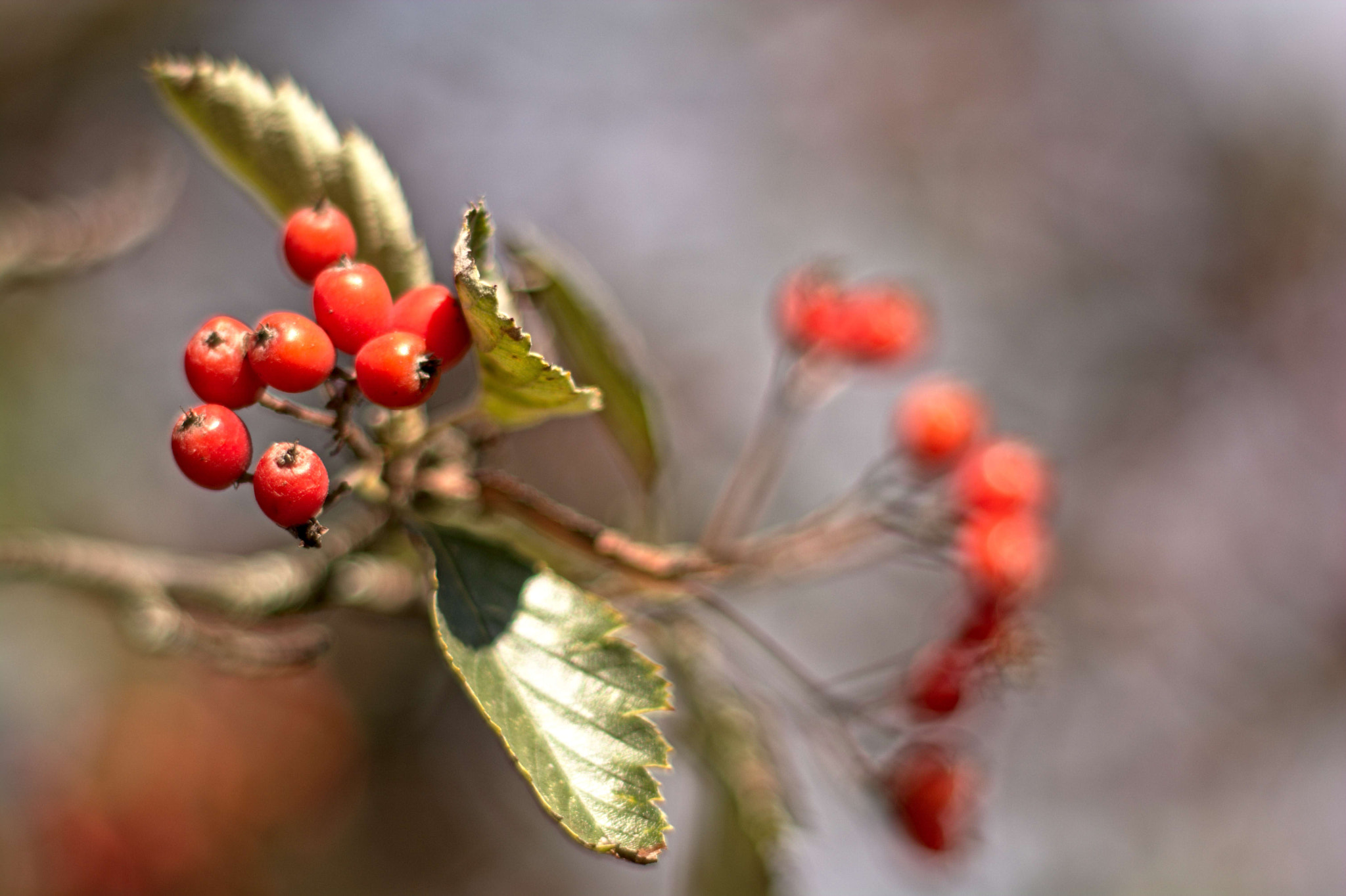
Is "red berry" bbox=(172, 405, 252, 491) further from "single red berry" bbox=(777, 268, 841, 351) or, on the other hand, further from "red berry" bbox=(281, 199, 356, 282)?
"single red berry" bbox=(777, 268, 841, 351)

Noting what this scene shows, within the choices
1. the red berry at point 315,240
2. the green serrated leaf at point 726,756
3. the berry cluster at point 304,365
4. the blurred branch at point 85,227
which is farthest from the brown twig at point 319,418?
the blurred branch at point 85,227

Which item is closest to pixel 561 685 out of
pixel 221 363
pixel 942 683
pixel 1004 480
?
pixel 221 363

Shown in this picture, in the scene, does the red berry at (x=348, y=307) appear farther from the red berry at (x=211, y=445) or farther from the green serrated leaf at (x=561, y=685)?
the green serrated leaf at (x=561, y=685)

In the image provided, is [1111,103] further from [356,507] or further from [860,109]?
[356,507]

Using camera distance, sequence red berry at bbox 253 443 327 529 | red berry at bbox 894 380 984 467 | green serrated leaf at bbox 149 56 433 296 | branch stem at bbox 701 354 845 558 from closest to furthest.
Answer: red berry at bbox 253 443 327 529
green serrated leaf at bbox 149 56 433 296
branch stem at bbox 701 354 845 558
red berry at bbox 894 380 984 467

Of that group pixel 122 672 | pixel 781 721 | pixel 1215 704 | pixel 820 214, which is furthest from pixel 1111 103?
pixel 122 672

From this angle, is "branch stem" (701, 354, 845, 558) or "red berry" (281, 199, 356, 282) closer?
"red berry" (281, 199, 356, 282)

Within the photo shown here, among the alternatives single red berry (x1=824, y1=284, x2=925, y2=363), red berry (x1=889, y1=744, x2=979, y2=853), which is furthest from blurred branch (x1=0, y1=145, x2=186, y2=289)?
red berry (x1=889, y1=744, x2=979, y2=853)
